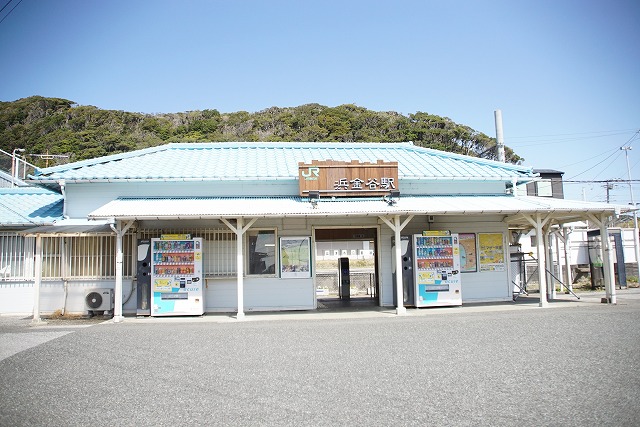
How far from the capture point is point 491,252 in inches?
546

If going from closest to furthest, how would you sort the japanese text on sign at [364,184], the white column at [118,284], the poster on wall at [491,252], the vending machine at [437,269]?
the white column at [118,284] → the vending machine at [437,269] → the japanese text on sign at [364,184] → the poster on wall at [491,252]

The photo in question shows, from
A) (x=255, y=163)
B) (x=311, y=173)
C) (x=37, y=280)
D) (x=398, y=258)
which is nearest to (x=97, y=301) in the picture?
(x=37, y=280)

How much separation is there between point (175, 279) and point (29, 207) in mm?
5789

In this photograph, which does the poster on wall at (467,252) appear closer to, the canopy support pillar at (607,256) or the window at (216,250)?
the canopy support pillar at (607,256)

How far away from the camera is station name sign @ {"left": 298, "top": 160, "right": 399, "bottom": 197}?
1280 centimetres

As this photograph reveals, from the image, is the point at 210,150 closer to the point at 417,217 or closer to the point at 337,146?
the point at 337,146

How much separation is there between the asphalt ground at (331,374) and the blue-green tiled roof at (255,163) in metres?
4.59

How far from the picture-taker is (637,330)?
827 centimetres

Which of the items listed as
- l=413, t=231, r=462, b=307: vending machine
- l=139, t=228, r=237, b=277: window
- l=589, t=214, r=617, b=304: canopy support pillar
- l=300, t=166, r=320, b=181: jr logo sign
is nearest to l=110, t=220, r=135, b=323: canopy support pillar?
l=139, t=228, r=237, b=277: window

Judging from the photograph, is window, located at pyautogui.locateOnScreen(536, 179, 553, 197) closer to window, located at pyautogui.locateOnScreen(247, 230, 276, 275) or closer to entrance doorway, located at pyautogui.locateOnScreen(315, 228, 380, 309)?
entrance doorway, located at pyautogui.locateOnScreen(315, 228, 380, 309)

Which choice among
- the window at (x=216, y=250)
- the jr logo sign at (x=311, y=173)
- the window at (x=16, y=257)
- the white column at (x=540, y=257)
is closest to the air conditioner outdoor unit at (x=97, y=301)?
Result: the window at (x=216, y=250)

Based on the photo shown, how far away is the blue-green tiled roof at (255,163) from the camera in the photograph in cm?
1311

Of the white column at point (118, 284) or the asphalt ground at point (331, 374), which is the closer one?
the asphalt ground at point (331, 374)

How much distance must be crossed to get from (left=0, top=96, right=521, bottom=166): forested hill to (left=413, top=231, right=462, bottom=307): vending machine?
4280cm
